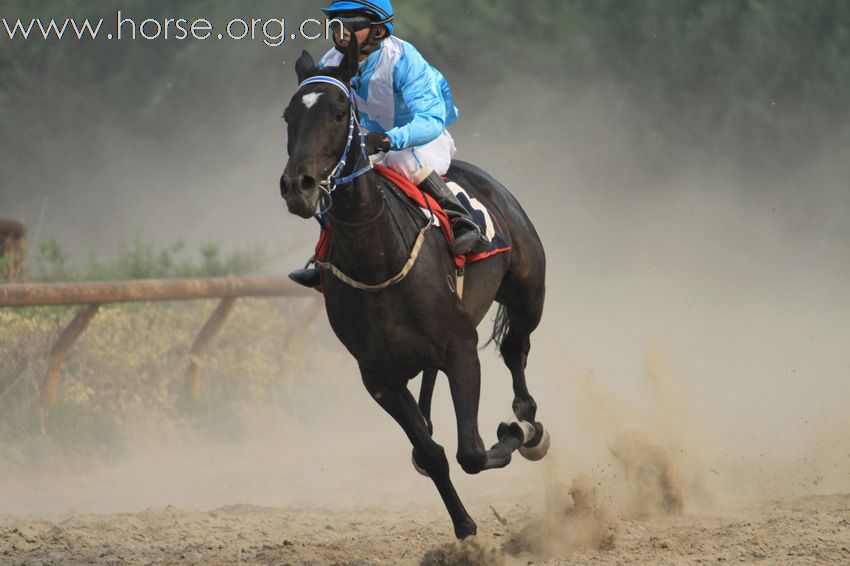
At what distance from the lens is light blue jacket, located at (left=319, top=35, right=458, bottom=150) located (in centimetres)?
580

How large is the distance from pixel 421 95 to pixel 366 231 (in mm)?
795

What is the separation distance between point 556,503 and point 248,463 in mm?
4130

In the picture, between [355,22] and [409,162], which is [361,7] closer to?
[355,22]

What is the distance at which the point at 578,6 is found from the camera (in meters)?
18.2

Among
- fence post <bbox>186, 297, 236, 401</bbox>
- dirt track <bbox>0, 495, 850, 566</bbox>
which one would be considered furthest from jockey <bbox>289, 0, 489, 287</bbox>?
fence post <bbox>186, 297, 236, 401</bbox>

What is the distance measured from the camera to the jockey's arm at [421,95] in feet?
19.0

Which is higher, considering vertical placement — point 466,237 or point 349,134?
point 349,134

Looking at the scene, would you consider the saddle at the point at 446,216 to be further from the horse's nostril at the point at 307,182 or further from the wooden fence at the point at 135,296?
the wooden fence at the point at 135,296

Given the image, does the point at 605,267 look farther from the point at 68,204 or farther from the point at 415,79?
the point at 415,79

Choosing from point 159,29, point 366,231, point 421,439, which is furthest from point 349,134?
point 159,29

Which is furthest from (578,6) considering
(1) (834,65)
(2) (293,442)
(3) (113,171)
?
(2) (293,442)

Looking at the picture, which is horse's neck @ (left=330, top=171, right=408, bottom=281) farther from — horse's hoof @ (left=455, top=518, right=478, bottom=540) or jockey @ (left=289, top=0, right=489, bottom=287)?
horse's hoof @ (left=455, top=518, right=478, bottom=540)

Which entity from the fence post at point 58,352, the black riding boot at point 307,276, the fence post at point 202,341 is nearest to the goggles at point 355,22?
the black riding boot at point 307,276

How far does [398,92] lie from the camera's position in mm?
6105
